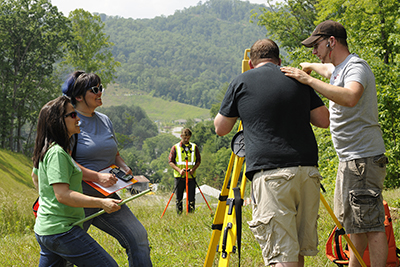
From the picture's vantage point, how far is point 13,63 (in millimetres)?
33375

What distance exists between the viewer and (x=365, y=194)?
8.75ft

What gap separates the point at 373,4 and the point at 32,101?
110 ft

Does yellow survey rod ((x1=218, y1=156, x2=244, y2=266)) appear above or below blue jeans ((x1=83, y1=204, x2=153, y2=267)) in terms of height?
above

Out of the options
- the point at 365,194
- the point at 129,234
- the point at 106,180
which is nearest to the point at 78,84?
the point at 106,180

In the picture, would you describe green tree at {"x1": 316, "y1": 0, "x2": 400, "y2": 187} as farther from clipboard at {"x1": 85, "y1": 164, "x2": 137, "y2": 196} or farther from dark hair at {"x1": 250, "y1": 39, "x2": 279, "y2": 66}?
clipboard at {"x1": 85, "y1": 164, "x2": 137, "y2": 196}

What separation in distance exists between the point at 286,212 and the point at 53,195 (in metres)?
1.47

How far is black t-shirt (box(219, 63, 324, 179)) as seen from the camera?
214cm

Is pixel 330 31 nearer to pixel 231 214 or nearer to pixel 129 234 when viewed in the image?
pixel 231 214

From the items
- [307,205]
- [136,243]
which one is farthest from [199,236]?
[307,205]

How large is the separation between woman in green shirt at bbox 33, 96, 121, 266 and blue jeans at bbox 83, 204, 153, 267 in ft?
1.55

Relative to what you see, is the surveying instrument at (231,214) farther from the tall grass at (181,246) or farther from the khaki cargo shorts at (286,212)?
the tall grass at (181,246)

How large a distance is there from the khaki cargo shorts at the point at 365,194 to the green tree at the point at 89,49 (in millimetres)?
37648

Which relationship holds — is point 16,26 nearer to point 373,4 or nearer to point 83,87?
point 373,4

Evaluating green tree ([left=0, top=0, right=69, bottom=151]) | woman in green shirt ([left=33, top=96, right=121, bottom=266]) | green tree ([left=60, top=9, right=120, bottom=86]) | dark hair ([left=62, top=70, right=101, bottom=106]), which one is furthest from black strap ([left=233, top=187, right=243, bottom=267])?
green tree ([left=60, top=9, right=120, bottom=86])
